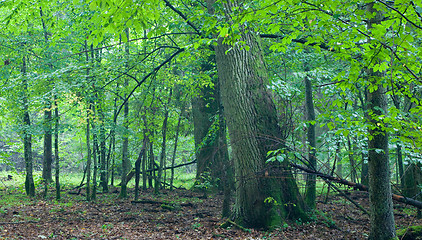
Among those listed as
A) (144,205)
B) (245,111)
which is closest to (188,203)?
(144,205)

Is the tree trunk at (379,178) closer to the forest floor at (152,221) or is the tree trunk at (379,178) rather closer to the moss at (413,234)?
the forest floor at (152,221)

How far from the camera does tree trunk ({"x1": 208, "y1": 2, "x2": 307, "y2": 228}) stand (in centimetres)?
599

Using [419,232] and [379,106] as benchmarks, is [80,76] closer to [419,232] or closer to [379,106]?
[379,106]

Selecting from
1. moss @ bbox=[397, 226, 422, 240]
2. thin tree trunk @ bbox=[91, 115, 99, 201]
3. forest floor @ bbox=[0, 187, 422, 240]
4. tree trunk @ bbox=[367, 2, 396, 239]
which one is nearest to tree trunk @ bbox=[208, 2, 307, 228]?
forest floor @ bbox=[0, 187, 422, 240]

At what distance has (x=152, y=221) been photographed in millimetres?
7719

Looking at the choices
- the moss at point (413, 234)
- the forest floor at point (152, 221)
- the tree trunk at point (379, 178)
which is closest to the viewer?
the tree trunk at point (379, 178)

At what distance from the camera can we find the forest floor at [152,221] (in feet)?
19.4

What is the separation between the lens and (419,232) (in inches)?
201

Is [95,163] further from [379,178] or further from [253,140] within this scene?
[379,178]

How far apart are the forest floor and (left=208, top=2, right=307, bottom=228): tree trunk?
0.38m

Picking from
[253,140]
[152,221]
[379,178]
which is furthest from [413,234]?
[152,221]

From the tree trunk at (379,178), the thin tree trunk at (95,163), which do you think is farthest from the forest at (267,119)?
the thin tree trunk at (95,163)

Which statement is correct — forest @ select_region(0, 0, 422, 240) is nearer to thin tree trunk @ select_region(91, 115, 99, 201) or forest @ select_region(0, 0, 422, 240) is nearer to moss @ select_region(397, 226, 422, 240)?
moss @ select_region(397, 226, 422, 240)

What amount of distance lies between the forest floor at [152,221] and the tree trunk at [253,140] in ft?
1.26
